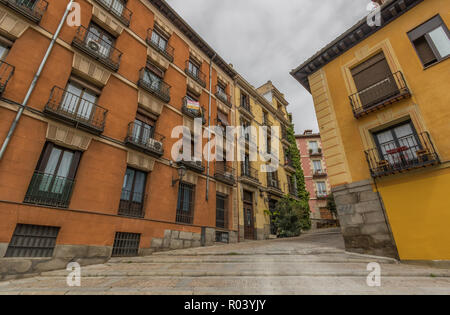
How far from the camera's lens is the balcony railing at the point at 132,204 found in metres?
8.32

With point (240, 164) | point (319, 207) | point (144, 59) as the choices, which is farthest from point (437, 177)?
point (319, 207)

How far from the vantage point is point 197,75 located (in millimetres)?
14258

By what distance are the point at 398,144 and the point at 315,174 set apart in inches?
856

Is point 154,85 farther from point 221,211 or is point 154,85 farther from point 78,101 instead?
point 221,211

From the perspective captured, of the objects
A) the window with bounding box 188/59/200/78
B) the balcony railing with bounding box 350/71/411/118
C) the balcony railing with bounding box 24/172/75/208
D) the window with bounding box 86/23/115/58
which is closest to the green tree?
the balcony railing with bounding box 350/71/411/118

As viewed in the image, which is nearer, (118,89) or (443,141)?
(443,141)

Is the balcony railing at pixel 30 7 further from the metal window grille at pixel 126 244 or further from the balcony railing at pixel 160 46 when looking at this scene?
the metal window grille at pixel 126 244

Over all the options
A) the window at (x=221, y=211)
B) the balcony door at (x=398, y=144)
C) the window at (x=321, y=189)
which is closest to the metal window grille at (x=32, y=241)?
the window at (x=221, y=211)

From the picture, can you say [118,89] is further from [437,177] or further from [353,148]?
[437,177]

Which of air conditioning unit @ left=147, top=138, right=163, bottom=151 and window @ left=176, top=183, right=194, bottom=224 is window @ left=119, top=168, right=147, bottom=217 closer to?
air conditioning unit @ left=147, top=138, right=163, bottom=151

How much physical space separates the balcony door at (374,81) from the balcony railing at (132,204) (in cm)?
999

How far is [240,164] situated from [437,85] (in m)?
10.9

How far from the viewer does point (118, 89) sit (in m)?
9.14
